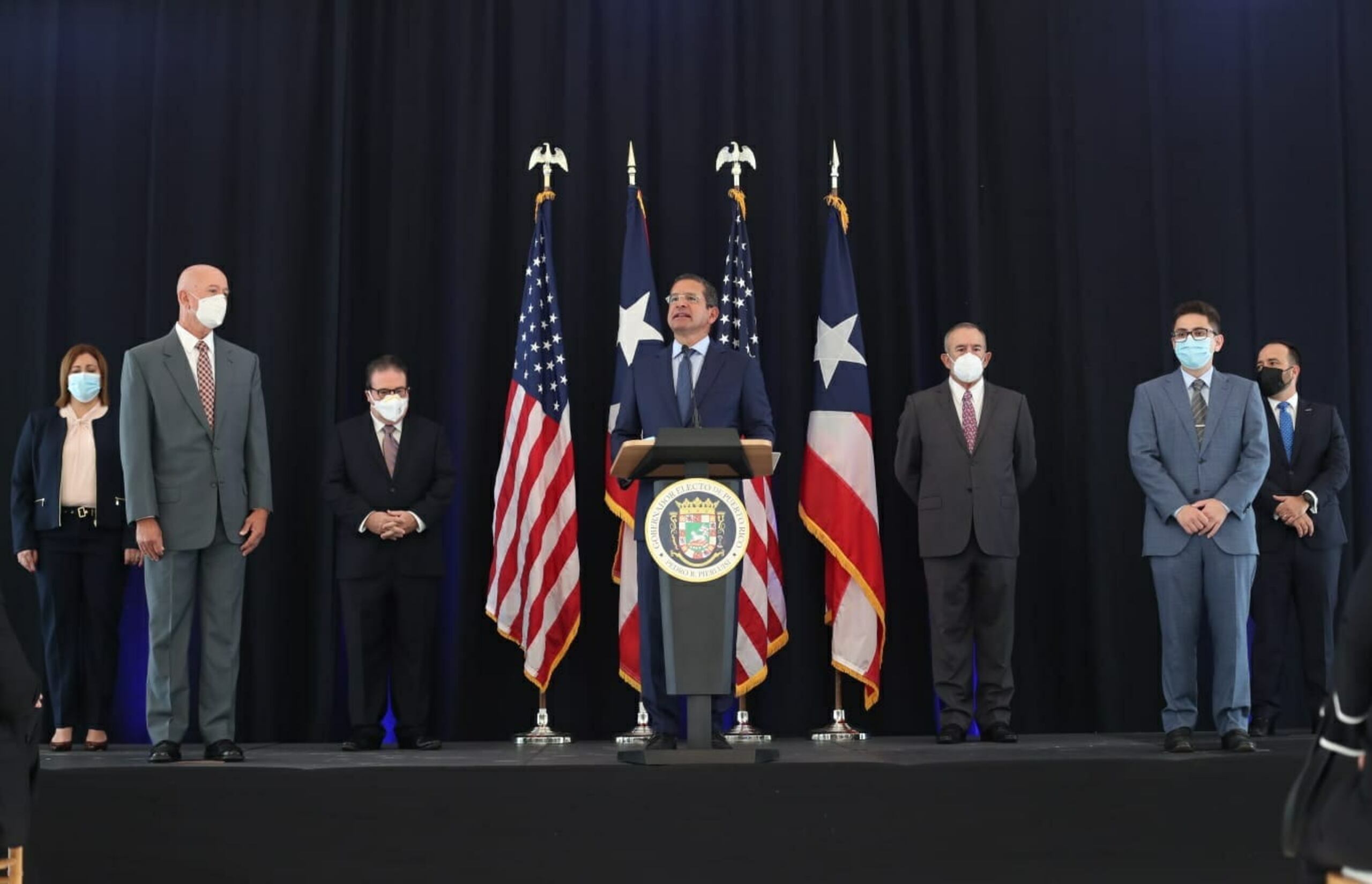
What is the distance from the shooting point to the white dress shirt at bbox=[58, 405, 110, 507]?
19.5 ft

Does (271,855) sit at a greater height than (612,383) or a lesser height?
lesser

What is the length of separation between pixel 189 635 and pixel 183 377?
0.91 meters

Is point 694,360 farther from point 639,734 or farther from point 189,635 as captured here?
point 189,635

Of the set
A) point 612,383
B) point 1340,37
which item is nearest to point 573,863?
point 612,383

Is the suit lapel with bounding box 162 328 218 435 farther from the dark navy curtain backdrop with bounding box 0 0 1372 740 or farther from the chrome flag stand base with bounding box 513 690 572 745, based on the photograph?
the chrome flag stand base with bounding box 513 690 572 745

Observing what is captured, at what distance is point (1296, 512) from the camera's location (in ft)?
20.2

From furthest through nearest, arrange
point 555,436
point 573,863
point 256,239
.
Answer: point 256,239, point 555,436, point 573,863

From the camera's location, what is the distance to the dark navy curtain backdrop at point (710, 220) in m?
6.74

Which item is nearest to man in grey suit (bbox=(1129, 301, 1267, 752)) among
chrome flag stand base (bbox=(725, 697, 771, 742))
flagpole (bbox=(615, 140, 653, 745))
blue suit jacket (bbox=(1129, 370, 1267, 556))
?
blue suit jacket (bbox=(1129, 370, 1267, 556))

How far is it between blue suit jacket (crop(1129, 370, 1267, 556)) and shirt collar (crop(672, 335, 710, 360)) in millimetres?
1743

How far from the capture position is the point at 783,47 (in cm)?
705

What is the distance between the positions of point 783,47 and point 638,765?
4.05 m

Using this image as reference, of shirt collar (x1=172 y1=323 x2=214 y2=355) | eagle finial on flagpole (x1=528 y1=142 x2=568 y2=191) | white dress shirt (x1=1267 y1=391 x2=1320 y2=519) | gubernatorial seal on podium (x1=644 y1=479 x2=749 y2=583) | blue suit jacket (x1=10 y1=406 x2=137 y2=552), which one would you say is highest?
eagle finial on flagpole (x1=528 y1=142 x2=568 y2=191)

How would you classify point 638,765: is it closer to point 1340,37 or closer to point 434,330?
point 434,330
